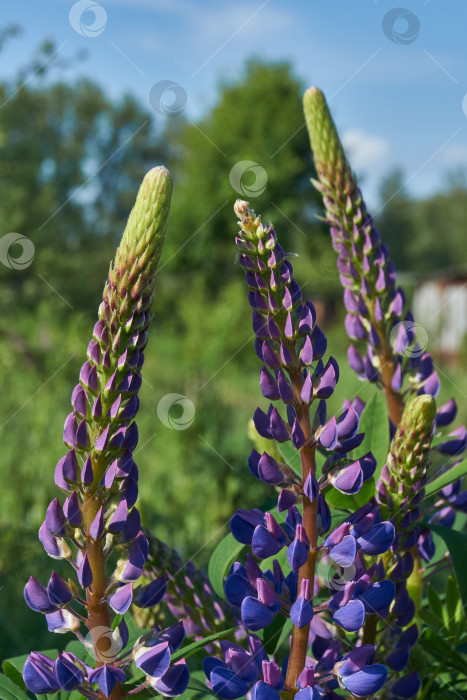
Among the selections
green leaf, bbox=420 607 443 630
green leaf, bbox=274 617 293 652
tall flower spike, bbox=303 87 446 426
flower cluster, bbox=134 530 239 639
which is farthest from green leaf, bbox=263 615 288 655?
tall flower spike, bbox=303 87 446 426

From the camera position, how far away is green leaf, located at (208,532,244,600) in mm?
852

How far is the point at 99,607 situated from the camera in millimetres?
649

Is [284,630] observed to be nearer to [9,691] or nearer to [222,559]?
[222,559]

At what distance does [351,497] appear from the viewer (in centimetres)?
83

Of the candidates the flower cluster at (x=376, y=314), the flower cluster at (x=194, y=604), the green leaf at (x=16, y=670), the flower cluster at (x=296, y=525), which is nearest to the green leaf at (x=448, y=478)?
the flower cluster at (x=376, y=314)

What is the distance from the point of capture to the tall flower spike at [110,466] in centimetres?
63

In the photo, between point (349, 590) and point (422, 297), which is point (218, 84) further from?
point (349, 590)

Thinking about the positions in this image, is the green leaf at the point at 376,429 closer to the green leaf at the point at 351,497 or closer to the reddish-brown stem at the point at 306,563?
the green leaf at the point at 351,497

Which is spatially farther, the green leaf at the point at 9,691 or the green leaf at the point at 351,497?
the green leaf at the point at 351,497

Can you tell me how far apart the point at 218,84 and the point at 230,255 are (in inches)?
203

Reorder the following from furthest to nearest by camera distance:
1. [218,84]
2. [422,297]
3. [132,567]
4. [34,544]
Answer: [422,297] < [218,84] < [34,544] < [132,567]

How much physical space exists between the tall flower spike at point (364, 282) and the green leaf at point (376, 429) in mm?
75

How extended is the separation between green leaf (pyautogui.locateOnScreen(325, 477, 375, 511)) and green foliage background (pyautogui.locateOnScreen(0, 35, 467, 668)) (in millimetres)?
385

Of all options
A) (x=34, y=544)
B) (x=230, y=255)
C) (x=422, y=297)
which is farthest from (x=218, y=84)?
(x=34, y=544)
